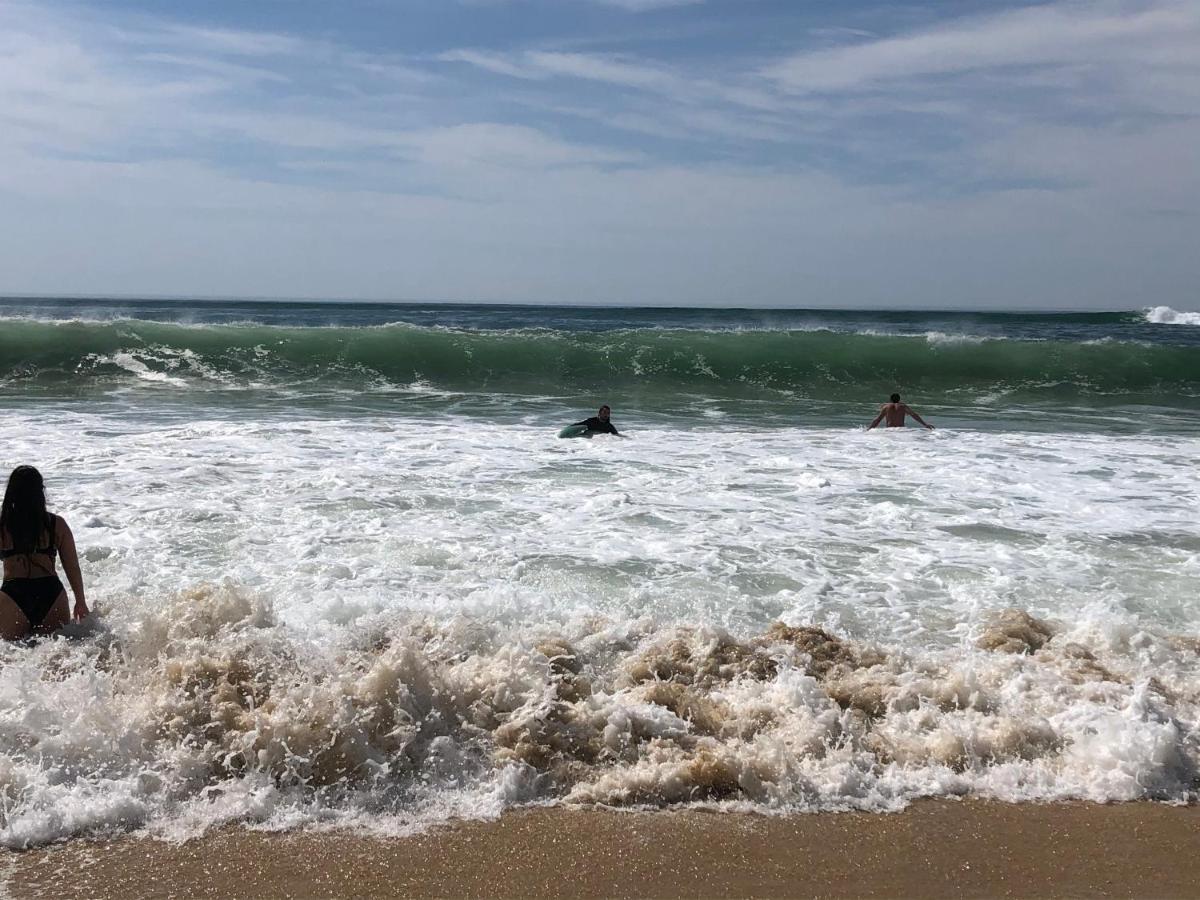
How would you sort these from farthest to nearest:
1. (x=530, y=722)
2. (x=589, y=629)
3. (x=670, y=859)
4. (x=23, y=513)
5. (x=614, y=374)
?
(x=614, y=374), (x=589, y=629), (x=23, y=513), (x=530, y=722), (x=670, y=859)

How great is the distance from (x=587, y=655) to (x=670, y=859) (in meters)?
1.58

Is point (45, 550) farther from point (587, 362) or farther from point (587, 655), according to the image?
point (587, 362)

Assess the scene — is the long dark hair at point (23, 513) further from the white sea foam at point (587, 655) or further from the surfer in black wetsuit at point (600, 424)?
the surfer in black wetsuit at point (600, 424)

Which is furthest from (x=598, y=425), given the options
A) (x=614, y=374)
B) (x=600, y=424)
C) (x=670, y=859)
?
(x=614, y=374)

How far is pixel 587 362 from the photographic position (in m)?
25.0

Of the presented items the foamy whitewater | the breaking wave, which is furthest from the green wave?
the breaking wave

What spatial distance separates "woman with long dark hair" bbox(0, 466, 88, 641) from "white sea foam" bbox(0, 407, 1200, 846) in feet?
0.69

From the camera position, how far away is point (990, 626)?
17.7 feet

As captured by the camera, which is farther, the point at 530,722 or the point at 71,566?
the point at 71,566

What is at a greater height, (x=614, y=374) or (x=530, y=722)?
(x=614, y=374)

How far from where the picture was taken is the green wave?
72.9 ft

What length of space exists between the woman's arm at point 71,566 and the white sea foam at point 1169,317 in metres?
56.5

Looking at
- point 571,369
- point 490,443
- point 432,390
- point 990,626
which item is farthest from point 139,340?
point 990,626

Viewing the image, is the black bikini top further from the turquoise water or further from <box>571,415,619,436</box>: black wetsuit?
the turquoise water
